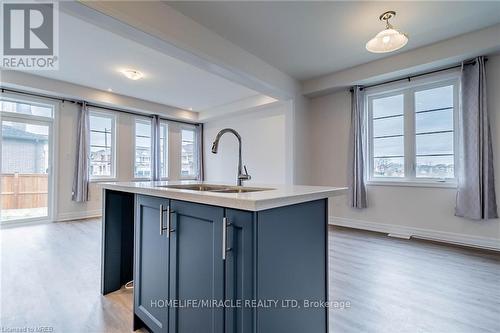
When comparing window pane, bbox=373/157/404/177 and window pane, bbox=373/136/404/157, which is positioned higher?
window pane, bbox=373/136/404/157

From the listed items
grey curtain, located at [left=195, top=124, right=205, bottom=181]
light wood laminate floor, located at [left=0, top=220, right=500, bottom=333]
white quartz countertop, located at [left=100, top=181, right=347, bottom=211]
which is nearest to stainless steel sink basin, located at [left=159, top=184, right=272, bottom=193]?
white quartz countertop, located at [left=100, top=181, right=347, bottom=211]

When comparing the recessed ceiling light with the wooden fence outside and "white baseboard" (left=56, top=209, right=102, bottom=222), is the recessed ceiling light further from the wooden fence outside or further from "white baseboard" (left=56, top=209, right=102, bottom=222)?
"white baseboard" (left=56, top=209, right=102, bottom=222)

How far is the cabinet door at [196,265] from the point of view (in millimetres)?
1006

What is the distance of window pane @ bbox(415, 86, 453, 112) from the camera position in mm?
3410

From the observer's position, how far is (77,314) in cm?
165

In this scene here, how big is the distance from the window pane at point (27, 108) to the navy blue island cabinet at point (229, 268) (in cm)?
477

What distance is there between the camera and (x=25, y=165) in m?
4.46

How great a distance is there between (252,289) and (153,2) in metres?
2.71

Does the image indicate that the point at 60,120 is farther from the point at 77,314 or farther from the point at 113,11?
the point at 77,314

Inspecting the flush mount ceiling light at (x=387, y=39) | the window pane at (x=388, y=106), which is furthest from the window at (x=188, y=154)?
the flush mount ceiling light at (x=387, y=39)

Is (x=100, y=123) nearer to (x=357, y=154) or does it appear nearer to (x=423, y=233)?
(x=357, y=154)

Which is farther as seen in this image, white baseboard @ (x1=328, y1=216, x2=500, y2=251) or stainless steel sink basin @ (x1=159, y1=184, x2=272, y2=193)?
white baseboard @ (x1=328, y1=216, x2=500, y2=251)

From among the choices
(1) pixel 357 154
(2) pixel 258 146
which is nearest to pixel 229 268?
(1) pixel 357 154

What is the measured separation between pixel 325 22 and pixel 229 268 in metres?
2.89
